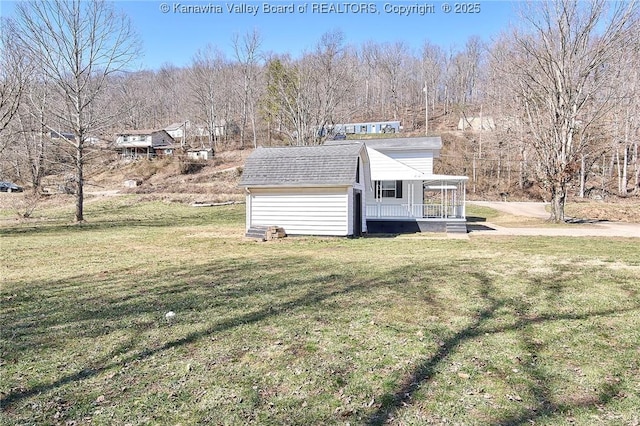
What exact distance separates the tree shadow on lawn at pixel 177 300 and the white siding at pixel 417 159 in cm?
1418

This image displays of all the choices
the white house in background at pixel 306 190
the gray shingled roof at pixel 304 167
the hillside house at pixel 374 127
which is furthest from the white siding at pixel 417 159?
the hillside house at pixel 374 127

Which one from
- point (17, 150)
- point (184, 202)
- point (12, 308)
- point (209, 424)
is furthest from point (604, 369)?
point (17, 150)

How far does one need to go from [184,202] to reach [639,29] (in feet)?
98.0

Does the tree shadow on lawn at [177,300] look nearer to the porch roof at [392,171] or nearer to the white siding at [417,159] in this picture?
the porch roof at [392,171]

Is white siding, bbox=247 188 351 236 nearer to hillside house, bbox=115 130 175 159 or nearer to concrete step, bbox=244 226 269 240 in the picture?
concrete step, bbox=244 226 269 240

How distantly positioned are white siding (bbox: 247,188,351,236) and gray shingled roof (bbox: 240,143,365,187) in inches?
20.7

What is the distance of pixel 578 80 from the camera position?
2033 cm

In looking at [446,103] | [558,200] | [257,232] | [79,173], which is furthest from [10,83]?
[446,103]

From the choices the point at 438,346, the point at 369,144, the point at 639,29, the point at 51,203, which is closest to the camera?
the point at 438,346

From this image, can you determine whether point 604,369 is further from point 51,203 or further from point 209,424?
point 51,203

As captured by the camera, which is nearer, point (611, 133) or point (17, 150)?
point (17, 150)

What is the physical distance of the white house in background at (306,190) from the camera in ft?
51.4

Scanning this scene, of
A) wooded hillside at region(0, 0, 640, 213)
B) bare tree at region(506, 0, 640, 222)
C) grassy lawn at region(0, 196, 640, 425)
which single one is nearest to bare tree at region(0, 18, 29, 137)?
wooded hillside at region(0, 0, 640, 213)

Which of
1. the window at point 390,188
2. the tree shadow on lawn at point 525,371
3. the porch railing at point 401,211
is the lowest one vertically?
the tree shadow on lawn at point 525,371
